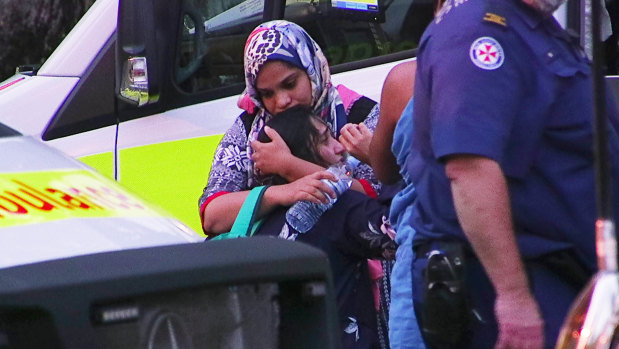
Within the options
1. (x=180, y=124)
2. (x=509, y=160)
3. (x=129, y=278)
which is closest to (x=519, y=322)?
(x=509, y=160)

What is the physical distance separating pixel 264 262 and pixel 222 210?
60.4 inches

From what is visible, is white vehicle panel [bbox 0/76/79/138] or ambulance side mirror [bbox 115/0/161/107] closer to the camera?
ambulance side mirror [bbox 115/0/161/107]

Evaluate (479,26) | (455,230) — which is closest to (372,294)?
(455,230)

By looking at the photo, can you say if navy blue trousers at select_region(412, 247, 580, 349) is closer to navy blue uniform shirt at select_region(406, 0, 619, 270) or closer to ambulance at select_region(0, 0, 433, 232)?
navy blue uniform shirt at select_region(406, 0, 619, 270)

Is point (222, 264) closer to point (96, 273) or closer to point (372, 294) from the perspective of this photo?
point (96, 273)

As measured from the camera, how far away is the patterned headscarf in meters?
3.75

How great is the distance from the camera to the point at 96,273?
6.23ft

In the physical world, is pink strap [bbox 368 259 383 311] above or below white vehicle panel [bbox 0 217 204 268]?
below

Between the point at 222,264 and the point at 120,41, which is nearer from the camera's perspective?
the point at 222,264

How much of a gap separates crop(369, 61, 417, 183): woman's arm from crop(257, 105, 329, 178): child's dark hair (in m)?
0.62

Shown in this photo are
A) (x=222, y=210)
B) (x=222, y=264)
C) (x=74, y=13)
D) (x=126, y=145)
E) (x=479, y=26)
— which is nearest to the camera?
(x=222, y=264)

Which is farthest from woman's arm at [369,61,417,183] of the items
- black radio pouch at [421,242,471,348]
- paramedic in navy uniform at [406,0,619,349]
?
black radio pouch at [421,242,471,348]

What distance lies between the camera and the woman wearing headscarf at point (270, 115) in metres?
3.61

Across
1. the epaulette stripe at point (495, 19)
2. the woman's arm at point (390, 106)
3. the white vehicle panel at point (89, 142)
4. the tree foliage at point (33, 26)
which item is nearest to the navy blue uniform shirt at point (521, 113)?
the epaulette stripe at point (495, 19)
